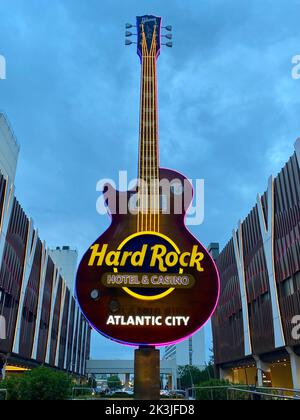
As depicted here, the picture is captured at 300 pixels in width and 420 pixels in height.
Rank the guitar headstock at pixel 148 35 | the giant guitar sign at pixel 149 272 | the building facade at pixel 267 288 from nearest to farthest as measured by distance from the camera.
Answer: the giant guitar sign at pixel 149 272
the guitar headstock at pixel 148 35
the building facade at pixel 267 288

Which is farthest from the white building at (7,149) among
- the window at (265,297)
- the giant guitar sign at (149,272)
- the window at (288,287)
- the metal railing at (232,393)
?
the metal railing at (232,393)

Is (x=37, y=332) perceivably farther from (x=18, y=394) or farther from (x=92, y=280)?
(x=92, y=280)

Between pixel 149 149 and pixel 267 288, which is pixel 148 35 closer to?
pixel 149 149

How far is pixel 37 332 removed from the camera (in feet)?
162

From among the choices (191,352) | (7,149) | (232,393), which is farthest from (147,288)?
(191,352)

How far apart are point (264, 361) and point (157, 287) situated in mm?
27840

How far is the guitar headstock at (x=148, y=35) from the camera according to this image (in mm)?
28984

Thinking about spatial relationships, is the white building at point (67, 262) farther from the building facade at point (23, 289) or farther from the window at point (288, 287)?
the window at point (288, 287)

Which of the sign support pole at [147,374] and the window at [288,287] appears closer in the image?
the sign support pole at [147,374]

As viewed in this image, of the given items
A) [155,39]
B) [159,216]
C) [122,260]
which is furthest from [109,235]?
[155,39]

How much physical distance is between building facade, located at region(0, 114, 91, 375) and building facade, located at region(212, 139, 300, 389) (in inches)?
1009

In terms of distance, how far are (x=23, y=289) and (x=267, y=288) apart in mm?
26133

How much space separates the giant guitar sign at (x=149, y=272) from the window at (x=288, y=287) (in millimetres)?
15249

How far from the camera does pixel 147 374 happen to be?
20.0 m
